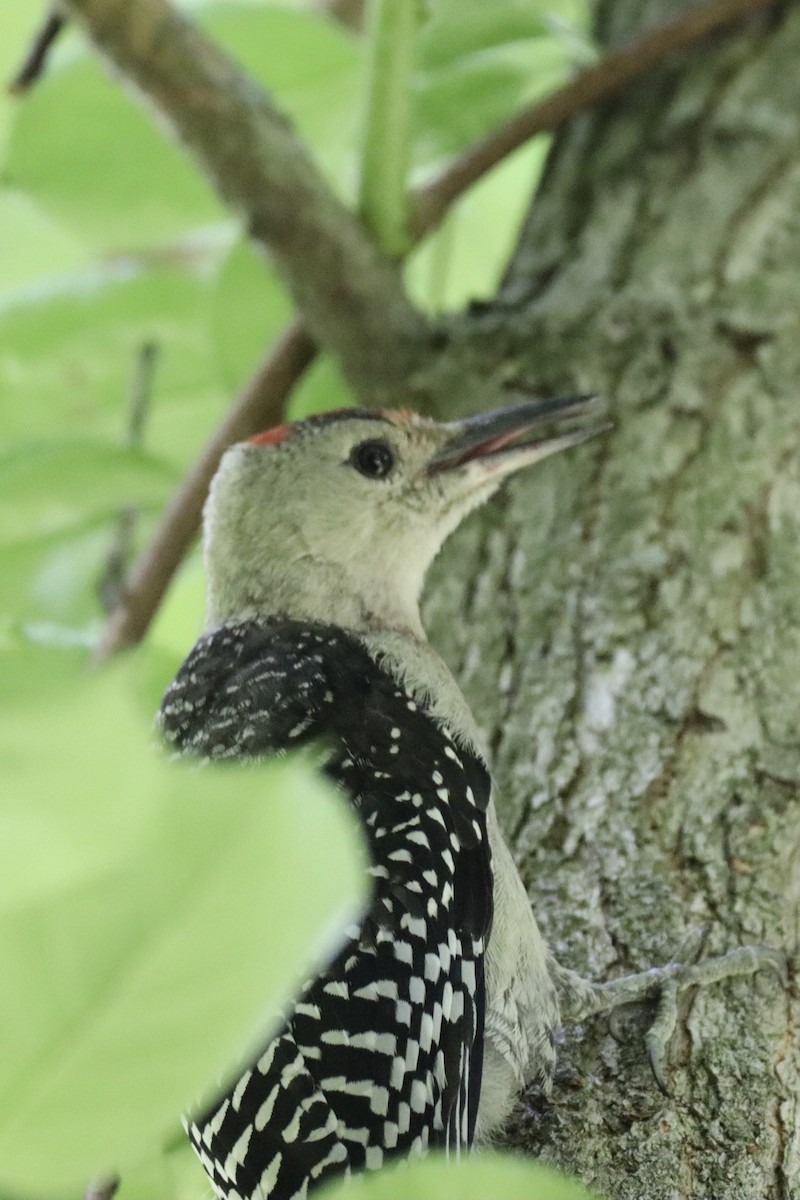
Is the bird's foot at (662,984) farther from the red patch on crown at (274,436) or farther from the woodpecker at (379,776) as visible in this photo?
the red patch on crown at (274,436)

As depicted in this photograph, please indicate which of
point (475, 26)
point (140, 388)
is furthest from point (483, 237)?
point (140, 388)

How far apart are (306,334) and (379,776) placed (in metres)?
1.17

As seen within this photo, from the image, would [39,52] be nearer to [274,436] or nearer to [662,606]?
[274,436]

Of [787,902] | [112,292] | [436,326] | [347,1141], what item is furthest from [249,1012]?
[112,292]

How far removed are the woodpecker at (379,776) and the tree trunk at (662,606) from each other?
75 millimetres

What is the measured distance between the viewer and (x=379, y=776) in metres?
1.51

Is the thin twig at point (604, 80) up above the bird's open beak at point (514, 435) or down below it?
above

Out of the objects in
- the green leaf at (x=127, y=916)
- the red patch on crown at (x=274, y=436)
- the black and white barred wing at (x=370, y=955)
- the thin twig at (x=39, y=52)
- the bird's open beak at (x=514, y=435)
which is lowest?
the black and white barred wing at (x=370, y=955)

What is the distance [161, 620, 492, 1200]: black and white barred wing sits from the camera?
1236 mm

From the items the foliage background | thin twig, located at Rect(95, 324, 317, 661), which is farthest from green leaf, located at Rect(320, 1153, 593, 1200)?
thin twig, located at Rect(95, 324, 317, 661)

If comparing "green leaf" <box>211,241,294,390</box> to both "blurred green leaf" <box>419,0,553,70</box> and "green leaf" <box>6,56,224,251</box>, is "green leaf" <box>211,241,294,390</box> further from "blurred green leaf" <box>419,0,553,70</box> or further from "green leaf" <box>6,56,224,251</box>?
"blurred green leaf" <box>419,0,553,70</box>

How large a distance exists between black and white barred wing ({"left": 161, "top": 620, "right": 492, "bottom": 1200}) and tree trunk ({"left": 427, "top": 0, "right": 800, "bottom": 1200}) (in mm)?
147

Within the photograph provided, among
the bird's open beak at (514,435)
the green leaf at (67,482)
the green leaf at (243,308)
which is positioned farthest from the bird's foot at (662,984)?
the green leaf at (243,308)

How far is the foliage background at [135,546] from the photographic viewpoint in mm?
433
